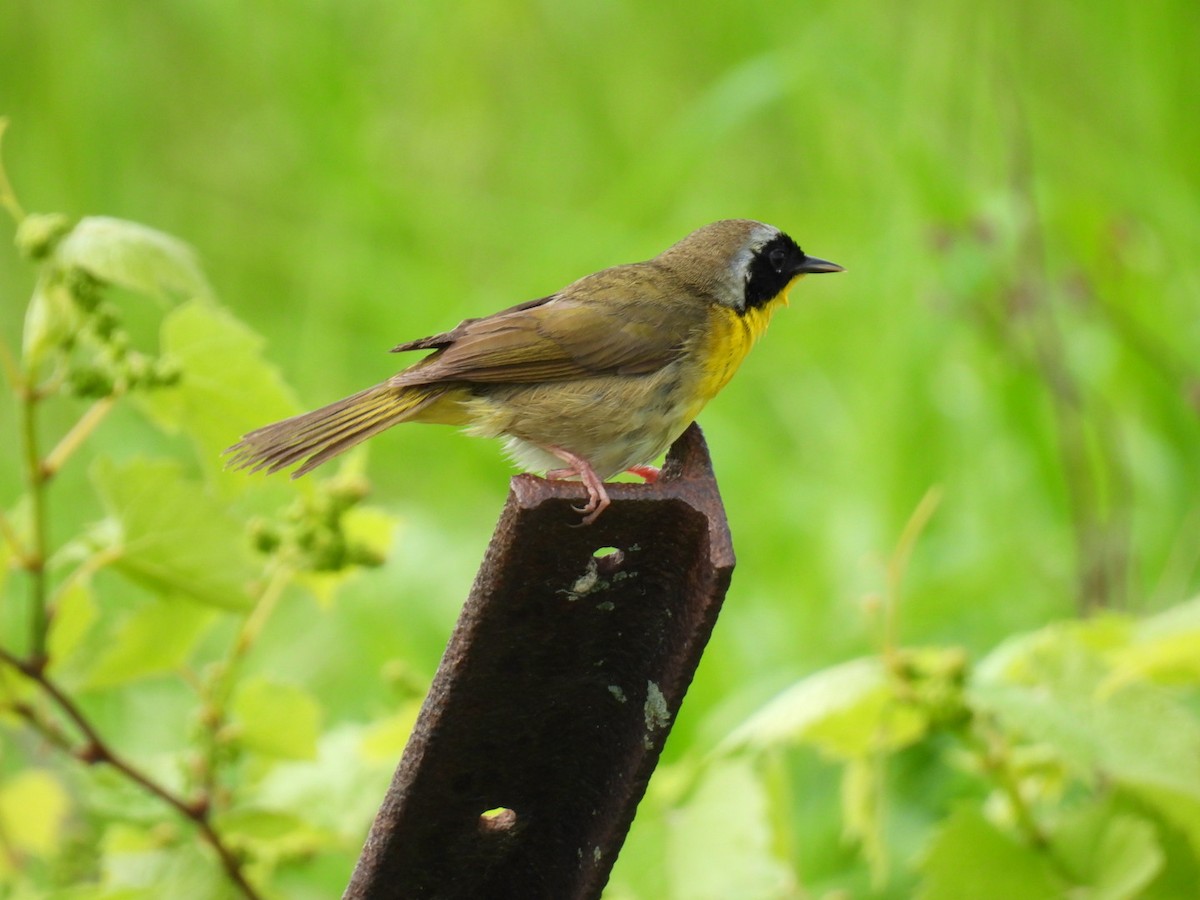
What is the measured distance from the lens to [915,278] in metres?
4.35

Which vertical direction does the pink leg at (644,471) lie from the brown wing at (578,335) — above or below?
below

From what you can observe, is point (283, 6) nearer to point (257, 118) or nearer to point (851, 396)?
point (257, 118)

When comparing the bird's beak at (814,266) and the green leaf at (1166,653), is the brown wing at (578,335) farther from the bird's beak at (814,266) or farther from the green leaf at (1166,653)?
the green leaf at (1166,653)

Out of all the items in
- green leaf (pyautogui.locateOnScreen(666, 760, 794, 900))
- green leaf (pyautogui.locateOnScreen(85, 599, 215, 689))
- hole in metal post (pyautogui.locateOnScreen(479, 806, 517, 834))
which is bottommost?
hole in metal post (pyautogui.locateOnScreen(479, 806, 517, 834))

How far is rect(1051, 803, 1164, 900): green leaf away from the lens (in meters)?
1.85

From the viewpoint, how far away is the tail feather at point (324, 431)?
5.87 feet

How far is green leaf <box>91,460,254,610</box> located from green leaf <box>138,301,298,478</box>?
10cm

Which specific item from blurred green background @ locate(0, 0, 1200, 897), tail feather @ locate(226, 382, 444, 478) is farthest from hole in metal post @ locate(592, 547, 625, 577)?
blurred green background @ locate(0, 0, 1200, 897)

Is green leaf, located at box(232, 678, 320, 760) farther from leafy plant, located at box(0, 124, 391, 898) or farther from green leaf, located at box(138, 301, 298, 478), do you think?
green leaf, located at box(138, 301, 298, 478)

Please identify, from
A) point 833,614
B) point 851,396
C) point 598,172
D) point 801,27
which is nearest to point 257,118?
point 598,172

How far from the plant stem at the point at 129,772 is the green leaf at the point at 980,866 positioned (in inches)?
31.3

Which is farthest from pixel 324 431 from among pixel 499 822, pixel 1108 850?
pixel 1108 850

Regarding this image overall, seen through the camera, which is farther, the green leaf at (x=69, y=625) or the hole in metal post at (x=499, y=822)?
the green leaf at (x=69, y=625)

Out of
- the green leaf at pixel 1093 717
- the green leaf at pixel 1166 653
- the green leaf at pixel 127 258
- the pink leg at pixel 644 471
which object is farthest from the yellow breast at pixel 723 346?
the green leaf at pixel 127 258
